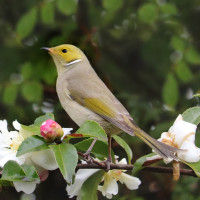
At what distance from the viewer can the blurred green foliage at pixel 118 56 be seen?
128 inches

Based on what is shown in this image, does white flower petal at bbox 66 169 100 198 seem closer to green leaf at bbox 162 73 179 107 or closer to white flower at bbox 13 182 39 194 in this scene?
white flower at bbox 13 182 39 194

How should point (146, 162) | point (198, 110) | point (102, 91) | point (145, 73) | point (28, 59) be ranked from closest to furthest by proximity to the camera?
1. point (146, 162)
2. point (198, 110)
3. point (102, 91)
4. point (28, 59)
5. point (145, 73)

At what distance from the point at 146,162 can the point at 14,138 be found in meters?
0.44

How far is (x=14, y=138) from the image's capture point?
1663 mm

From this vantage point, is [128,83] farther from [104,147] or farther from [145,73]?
[104,147]

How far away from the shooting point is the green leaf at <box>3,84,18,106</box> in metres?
3.32

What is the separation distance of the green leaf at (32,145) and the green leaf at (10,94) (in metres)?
1.84

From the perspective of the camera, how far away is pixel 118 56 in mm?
4035

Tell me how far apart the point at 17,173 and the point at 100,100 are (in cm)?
97

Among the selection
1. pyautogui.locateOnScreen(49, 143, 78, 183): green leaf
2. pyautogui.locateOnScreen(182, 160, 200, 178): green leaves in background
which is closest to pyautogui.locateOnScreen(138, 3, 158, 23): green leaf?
pyautogui.locateOnScreen(182, 160, 200, 178): green leaves in background

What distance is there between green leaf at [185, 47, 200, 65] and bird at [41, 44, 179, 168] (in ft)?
2.66

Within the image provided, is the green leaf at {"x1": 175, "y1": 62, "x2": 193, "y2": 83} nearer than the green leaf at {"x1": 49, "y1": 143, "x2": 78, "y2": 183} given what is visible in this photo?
No

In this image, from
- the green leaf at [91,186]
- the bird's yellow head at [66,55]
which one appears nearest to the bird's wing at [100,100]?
the bird's yellow head at [66,55]

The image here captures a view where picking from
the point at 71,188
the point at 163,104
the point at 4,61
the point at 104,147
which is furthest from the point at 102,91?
the point at 4,61
